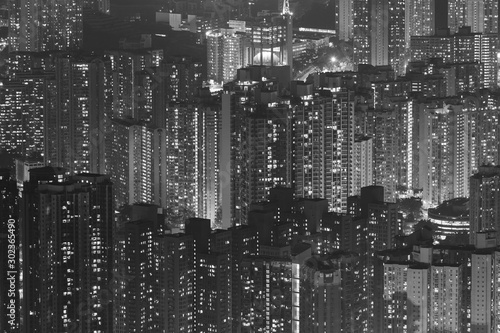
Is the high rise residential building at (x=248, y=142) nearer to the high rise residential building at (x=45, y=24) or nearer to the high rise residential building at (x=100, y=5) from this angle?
the high rise residential building at (x=100, y=5)

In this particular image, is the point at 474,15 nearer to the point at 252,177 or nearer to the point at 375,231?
the point at 252,177

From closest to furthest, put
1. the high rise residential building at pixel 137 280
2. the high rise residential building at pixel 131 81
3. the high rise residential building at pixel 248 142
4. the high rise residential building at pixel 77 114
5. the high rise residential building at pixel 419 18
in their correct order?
1. the high rise residential building at pixel 137 280
2. the high rise residential building at pixel 248 142
3. the high rise residential building at pixel 77 114
4. the high rise residential building at pixel 131 81
5. the high rise residential building at pixel 419 18

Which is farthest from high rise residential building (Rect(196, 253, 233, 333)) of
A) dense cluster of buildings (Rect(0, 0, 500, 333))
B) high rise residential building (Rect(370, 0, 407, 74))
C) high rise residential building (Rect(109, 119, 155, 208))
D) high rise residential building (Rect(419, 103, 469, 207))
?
high rise residential building (Rect(370, 0, 407, 74))

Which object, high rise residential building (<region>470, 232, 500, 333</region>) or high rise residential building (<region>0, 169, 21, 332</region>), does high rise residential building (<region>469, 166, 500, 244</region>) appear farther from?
high rise residential building (<region>0, 169, 21, 332</region>)

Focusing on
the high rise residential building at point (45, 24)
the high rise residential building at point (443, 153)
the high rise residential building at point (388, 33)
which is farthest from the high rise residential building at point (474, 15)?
the high rise residential building at point (45, 24)

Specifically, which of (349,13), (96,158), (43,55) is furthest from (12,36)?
(349,13)
